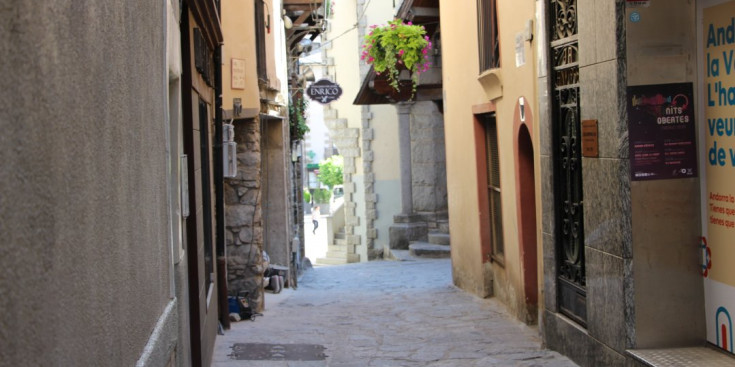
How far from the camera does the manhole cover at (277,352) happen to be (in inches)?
275

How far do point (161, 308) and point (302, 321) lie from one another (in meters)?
5.50

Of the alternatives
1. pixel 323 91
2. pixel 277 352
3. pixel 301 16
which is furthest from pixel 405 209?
pixel 277 352

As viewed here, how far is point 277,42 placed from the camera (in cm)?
1420

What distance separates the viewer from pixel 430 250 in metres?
17.9

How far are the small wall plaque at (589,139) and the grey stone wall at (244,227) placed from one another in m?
5.22

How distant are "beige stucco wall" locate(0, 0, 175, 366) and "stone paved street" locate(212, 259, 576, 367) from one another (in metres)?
3.82

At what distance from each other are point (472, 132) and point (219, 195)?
340 centimetres

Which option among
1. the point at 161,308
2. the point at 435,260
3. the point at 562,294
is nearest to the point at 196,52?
the point at 161,308

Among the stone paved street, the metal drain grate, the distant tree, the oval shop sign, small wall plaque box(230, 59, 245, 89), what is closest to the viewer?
the metal drain grate

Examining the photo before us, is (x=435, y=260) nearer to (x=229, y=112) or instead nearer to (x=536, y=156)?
(x=229, y=112)

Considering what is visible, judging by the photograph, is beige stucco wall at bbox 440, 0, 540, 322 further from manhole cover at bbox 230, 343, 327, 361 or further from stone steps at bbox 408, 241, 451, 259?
stone steps at bbox 408, 241, 451, 259

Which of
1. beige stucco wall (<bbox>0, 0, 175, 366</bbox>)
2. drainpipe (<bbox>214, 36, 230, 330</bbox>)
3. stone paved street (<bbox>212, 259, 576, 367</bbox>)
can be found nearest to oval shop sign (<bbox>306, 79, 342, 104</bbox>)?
stone paved street (<bbox>212, 259, 576, 367</bbox>)

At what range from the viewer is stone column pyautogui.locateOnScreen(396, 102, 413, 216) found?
65.1 ft

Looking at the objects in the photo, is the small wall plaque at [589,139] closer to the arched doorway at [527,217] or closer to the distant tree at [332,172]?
the arched doorway at [527,217]
